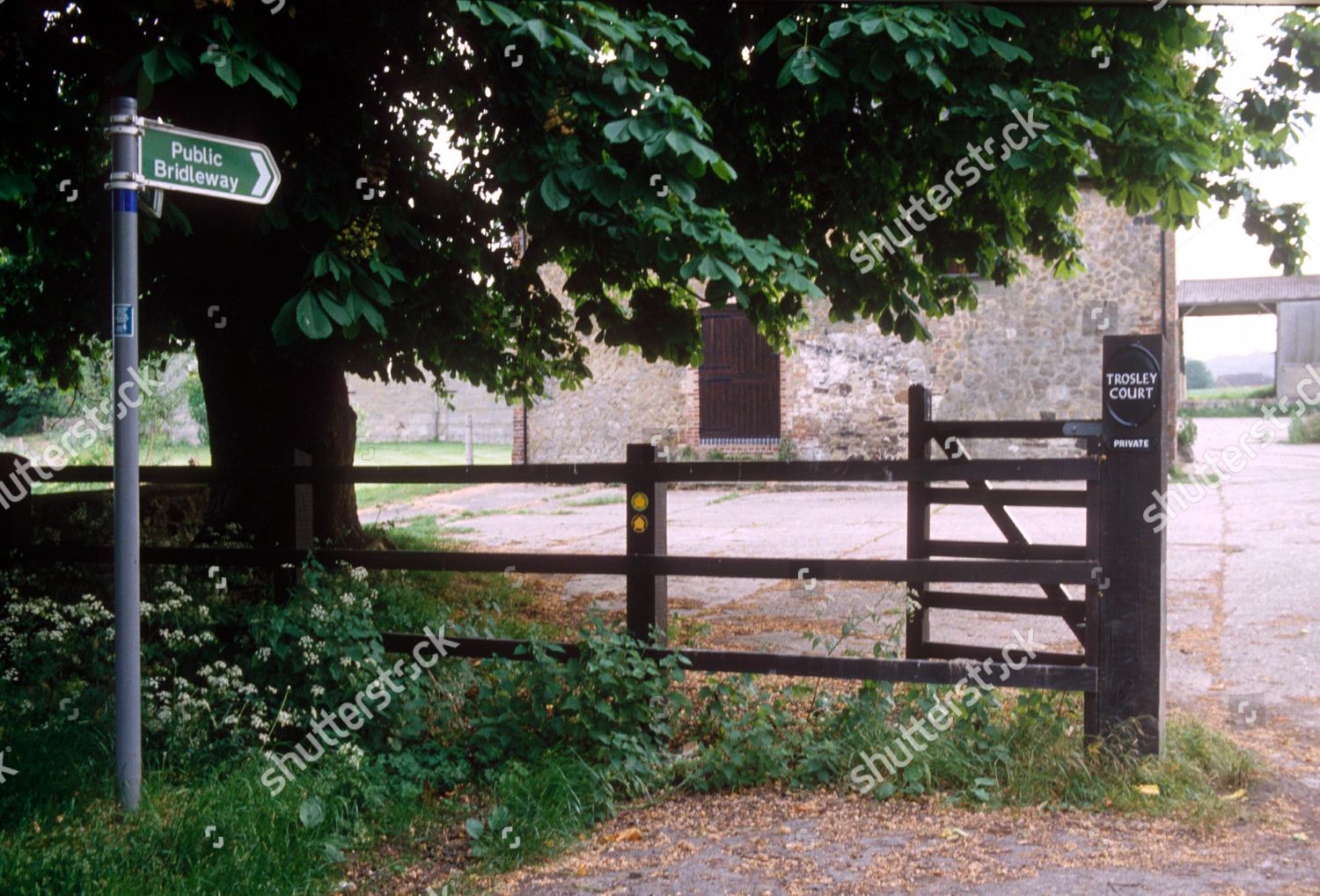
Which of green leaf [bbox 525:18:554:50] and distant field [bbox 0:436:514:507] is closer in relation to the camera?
green leaf [bbox 525:18:554:50]

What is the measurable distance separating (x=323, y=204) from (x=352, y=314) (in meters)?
0.85

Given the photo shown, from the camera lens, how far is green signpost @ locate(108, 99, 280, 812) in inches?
147

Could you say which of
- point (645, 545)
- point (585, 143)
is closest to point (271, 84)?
point (585, 143)

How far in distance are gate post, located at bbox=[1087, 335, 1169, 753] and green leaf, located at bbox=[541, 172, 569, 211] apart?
2.43 metres

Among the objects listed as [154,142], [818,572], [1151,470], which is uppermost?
[154,142]

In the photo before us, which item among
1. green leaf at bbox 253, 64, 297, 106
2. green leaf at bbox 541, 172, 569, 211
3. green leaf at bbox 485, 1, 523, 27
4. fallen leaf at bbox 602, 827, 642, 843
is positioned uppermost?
green leaf at bbox 485, 1, 523, 27

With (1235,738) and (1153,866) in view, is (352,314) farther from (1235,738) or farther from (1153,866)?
(1235,738)

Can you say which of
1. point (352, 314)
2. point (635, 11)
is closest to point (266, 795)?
point (352, 314)

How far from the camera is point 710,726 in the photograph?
4816 millimetres

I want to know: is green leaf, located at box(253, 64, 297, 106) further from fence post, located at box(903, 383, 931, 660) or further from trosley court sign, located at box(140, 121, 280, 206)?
fence post, located at box(903, 383, 931, 660)

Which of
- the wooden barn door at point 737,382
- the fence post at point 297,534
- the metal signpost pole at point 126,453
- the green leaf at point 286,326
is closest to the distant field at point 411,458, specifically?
the wooden barn door at point 737,382

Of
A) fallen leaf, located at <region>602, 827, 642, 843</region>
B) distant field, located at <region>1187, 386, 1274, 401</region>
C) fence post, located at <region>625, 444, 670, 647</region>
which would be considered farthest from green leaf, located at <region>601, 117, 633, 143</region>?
distant field, located at <region>1187, 386, 1274, 401</region>

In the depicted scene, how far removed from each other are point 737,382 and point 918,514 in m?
14.9

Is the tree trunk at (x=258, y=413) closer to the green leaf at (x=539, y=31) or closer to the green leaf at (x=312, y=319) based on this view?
the green leaf at (x=312, y=319)
